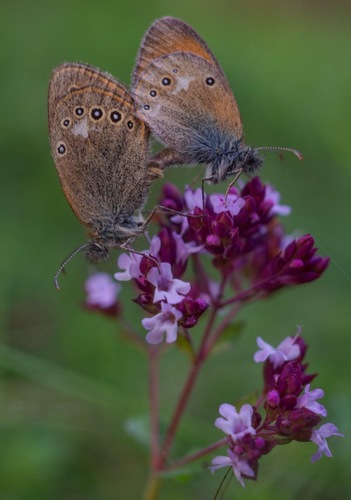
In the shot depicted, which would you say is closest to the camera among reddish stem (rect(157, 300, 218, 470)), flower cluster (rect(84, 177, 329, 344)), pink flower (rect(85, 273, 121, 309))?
flower cluster (rect(84, 177, 329, 344))

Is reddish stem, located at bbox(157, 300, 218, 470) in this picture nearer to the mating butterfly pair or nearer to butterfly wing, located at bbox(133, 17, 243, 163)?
the mating butterfly pair

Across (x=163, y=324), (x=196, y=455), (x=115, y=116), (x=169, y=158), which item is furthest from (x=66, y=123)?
(x=196, y=455)

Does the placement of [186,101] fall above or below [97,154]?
above

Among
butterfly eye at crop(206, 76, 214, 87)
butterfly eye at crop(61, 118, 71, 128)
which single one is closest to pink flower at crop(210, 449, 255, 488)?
butterfly eye at crop(61, 118, 71, 128)

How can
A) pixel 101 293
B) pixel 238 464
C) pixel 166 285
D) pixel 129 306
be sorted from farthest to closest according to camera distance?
pixel 129 306 < pixel 101 293 < pixel 166 285 < pixel 238 464

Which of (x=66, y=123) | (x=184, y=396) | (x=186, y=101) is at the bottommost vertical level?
(x=184, y=396)

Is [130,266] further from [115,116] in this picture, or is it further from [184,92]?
[184,92]

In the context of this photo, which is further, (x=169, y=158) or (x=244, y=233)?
(x=169, y=158)
